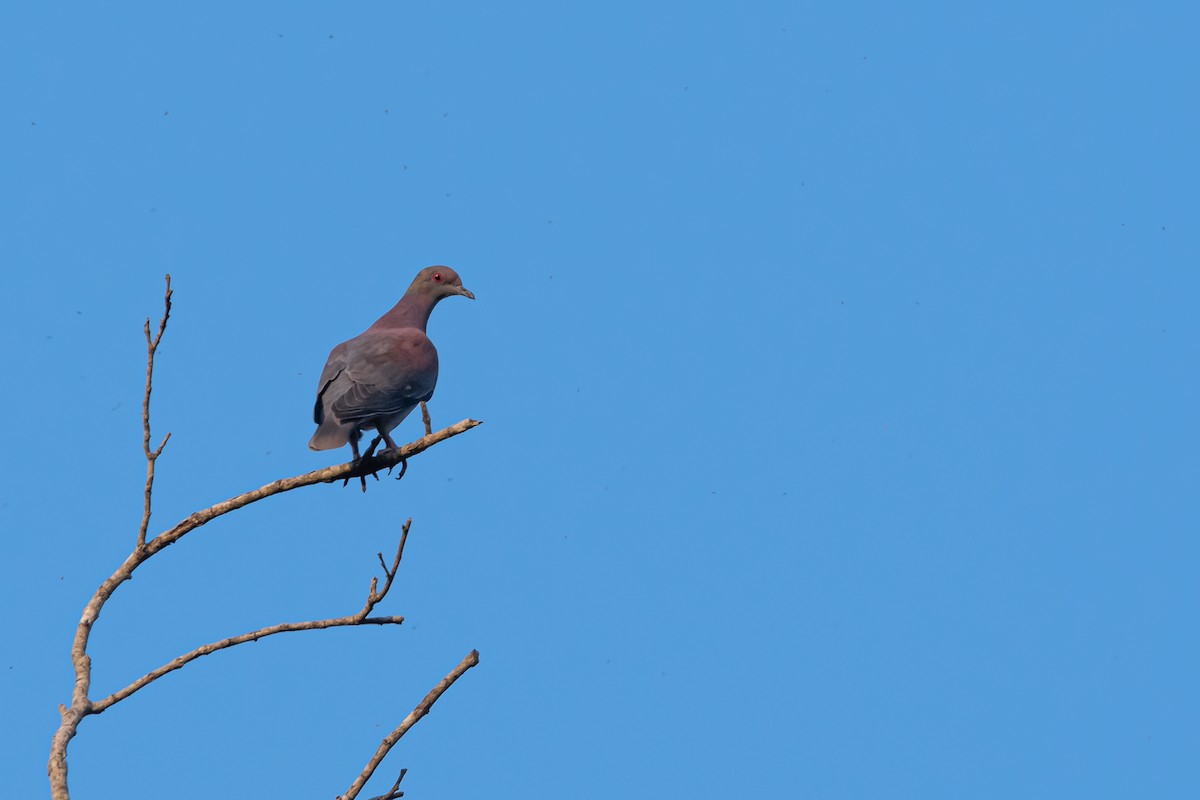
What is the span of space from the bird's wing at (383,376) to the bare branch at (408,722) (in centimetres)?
208

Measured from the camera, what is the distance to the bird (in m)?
7.57

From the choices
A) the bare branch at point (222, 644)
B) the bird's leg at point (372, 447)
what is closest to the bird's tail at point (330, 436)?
the bird's leg at point (372, 447)

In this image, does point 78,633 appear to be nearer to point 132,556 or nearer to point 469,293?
point 132,556

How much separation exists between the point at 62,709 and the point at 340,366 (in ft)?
8.57

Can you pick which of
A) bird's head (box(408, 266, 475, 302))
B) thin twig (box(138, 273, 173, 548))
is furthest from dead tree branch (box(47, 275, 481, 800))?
bird's head (box(408, 266, 475, 302))

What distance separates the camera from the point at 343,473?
725 centimetres

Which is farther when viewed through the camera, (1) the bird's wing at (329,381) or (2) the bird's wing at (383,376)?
(1) the bird's wing at (329,381)

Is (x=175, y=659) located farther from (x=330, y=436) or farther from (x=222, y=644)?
(x=330, y=436)

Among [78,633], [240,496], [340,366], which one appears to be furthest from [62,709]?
[340,366]

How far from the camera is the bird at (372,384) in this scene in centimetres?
757

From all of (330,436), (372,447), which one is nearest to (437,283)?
(372,447)

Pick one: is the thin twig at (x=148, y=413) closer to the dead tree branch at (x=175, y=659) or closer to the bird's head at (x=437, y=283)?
the dead tree branch at (x=175, y=659)

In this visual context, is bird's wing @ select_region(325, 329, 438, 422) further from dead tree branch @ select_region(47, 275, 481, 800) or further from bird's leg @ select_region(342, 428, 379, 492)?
dead tree branch @ select_region(47, 275, 481, 800)

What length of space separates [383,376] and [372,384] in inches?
4.2
